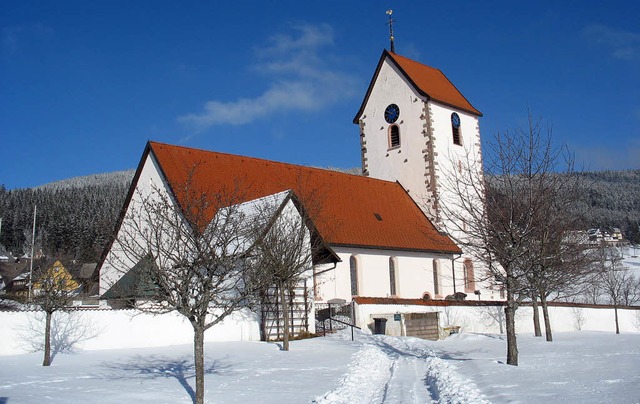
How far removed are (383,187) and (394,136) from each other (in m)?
3.88

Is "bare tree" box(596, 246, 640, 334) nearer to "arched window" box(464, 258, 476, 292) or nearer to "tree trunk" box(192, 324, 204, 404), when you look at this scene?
"arched window" box(464, 258, 476, 292)

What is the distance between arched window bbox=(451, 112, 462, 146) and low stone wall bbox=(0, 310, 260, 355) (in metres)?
20.7

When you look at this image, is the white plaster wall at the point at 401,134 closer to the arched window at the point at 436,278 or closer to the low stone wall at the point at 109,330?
the arched window at the point at 436,278

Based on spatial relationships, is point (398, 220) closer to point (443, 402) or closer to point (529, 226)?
point (529, 226)

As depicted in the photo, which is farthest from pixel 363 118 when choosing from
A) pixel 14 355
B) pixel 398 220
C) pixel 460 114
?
pixel 14 355

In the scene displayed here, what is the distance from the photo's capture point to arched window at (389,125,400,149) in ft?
125

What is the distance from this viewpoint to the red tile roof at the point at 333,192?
27969 millimetres

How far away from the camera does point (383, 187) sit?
3619 cm

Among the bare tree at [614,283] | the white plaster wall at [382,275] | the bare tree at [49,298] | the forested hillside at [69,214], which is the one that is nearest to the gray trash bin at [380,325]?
the white plaster wall at [382,275]

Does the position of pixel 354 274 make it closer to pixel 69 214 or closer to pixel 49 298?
pixel 49 298

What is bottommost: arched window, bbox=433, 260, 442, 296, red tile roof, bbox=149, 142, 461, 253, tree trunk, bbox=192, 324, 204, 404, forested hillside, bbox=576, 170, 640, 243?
tree trunk, bbox=192, 324, 204, 404

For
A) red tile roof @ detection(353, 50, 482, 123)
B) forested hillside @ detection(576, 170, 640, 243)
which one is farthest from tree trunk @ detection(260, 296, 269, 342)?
forested hillside @ detection(576, 170, 640, 243)

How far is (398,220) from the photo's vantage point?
33844 mm

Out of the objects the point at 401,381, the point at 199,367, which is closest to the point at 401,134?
the point at 401,381
